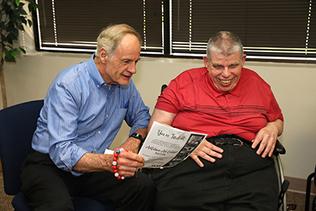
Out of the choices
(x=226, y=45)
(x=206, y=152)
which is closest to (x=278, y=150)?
(x=206, y=152)

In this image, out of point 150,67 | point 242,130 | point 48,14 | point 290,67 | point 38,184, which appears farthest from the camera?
point 48,14

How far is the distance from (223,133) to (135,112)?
49cm

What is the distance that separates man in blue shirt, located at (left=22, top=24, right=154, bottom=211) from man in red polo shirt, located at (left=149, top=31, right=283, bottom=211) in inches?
8.2

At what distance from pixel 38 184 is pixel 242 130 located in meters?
1.01

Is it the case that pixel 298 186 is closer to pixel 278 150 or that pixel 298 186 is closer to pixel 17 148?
pixel 278 150

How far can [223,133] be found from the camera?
184 cm

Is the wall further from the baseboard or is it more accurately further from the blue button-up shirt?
the blue button-up shirt

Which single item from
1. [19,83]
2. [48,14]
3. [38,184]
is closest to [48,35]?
[48,14]

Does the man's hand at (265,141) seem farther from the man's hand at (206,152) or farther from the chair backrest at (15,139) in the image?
the chair backrest at (15,139)

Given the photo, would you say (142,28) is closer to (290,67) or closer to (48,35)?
(48,35)

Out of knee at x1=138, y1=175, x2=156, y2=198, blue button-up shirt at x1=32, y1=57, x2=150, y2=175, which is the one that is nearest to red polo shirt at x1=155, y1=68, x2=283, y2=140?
blue button-up shirt at x1=32, y1=57, x2=150, y2=175

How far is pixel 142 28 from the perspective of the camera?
2.82 meters

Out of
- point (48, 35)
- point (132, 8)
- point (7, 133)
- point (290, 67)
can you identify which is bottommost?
point (7, 133)

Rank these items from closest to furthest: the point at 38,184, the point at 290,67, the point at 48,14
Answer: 1. the point at 38,184
2. the point at 290,67
3. the point at 48,14
